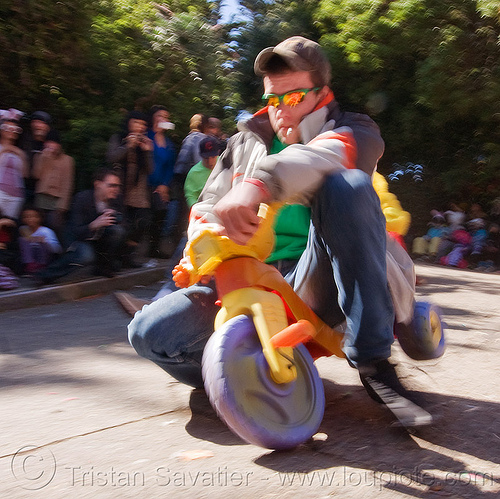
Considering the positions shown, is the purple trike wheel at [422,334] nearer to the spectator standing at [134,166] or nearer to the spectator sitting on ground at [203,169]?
the spectator sitting on ground at [203,169]

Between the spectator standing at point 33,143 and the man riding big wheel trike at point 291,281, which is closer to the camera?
the man riding big wheel trike at point 291,281

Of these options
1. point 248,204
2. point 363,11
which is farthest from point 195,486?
point 363,11

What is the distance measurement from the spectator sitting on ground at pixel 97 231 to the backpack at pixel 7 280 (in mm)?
289

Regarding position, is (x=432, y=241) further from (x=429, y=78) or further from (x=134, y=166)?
(x=134, y=166)

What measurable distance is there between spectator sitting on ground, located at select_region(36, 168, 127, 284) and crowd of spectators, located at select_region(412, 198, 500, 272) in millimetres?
8152

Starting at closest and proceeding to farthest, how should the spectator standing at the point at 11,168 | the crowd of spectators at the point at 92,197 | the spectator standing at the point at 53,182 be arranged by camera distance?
the crowd of spectators at the point at 92,197 < the spectator standing at the point at 11,168 < the spectator standing at the point at 53,182

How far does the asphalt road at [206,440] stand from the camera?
1924 millimetres

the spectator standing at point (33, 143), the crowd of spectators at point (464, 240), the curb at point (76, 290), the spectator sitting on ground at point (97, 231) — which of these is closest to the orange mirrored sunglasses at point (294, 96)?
the curb at point (76, 290)

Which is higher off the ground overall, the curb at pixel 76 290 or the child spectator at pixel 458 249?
the curb at pixel 76 290

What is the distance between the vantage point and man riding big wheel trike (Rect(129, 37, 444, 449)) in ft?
6.77

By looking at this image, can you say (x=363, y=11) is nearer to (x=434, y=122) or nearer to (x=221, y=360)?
(x=434, y=122)

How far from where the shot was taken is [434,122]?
590 inches

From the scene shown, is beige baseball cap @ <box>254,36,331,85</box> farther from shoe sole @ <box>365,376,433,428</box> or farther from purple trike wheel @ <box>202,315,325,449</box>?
shoe sole @ <box>365,376,433,428</box>

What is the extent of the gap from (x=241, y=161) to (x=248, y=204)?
573 mm
